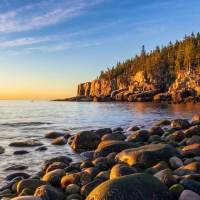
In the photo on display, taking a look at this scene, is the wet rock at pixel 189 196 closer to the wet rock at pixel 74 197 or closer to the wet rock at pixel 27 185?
the wet rock at pixel 74 197

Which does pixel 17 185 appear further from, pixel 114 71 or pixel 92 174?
pixel 114 71

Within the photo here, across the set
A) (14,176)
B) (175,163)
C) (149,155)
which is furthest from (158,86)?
(14,176)

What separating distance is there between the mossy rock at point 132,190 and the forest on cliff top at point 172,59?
7658cm

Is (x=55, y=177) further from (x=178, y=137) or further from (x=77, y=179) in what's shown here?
(x=178, y=137)

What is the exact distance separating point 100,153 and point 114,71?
121 meters

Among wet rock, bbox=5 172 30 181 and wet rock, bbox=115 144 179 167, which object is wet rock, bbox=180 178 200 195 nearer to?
wet rock, bbox=115 144 179 167

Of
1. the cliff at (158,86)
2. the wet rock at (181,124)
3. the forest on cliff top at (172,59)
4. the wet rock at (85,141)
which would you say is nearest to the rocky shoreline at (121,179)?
the wet rock at (85,141)

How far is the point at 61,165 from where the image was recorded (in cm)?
848

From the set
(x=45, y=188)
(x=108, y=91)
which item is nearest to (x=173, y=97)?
(x=108, y=91)

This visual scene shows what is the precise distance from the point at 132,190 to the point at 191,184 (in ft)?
4.88

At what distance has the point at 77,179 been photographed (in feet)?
21.7

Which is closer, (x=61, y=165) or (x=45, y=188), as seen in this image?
(x=45, y=188)

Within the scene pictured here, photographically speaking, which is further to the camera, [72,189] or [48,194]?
[72,189]

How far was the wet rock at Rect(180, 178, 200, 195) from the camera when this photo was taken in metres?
5.24
